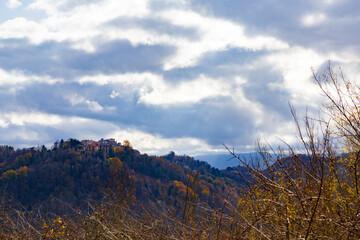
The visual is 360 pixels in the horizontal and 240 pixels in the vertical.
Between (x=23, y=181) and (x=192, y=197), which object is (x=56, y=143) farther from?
(x=192, y=197)

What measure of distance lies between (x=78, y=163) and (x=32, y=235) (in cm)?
14393

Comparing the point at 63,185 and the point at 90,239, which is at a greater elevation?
the point at 90,239

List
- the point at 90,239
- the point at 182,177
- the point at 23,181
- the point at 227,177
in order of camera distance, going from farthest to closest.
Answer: the point at 227,177 → the point at 182,177 → the point at 23,181 → the point at 90,239

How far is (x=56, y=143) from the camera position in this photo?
161250 mm

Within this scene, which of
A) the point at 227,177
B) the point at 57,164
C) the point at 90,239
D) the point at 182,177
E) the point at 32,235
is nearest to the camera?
the point at 90,239

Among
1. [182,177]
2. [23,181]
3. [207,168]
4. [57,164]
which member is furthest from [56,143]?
[207,168]

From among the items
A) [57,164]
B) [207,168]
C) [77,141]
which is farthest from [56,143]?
[207,168]

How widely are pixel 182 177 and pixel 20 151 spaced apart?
262ft

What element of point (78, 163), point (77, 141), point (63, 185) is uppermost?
point (77, 141)

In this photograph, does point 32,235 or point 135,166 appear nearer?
point 32,235

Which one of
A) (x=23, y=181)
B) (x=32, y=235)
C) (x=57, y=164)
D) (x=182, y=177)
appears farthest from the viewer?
(x=182, y=177)

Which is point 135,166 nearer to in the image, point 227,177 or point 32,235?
point 227,177

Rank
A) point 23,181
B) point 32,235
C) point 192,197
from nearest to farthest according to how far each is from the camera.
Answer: point 192,197
point 32,235
point 23,181

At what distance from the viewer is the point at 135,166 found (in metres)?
156
